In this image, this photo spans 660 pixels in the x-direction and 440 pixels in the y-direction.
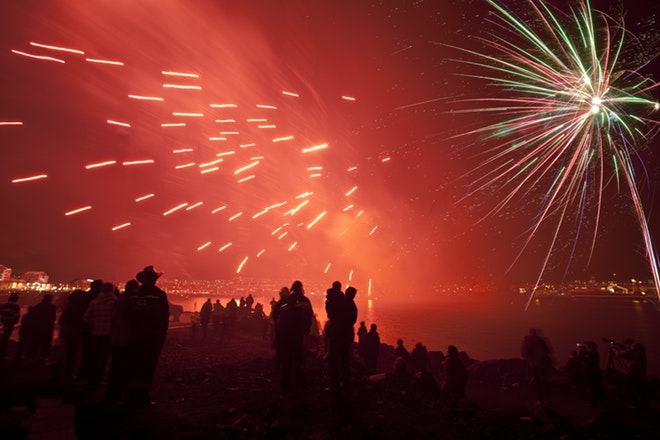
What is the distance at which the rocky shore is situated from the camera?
16.5ft

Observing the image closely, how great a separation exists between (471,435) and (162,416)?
525cm

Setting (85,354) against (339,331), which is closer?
(339,331)

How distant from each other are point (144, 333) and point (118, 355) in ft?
2.11

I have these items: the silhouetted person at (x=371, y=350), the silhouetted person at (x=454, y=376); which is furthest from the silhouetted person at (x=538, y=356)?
the silhouetted person at (x=371, y=350)

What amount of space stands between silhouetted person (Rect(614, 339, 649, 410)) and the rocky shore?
0.43m

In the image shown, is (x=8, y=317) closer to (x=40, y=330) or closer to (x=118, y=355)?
(x=40, y=330)

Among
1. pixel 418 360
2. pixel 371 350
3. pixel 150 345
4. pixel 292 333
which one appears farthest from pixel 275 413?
pixel 418 360

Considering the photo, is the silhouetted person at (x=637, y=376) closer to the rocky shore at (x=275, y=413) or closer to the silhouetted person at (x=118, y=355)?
the rocky shore at (x=275, y=413)

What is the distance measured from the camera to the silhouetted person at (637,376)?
416 inches

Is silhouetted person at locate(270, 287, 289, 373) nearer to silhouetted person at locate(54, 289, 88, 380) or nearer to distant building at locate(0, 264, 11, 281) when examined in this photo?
silhouetted person at locate(54, 289, 88, 380)

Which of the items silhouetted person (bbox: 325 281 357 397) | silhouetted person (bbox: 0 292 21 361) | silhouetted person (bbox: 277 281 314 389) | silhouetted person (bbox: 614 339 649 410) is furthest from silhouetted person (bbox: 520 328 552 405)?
silhouetted person (bbox: 0 292 21 361)

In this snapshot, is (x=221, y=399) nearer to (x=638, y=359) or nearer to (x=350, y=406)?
(x=350, y=406)

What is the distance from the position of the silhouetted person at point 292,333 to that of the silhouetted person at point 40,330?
Answer: 802 centimetres

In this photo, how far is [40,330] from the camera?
10.3 m
